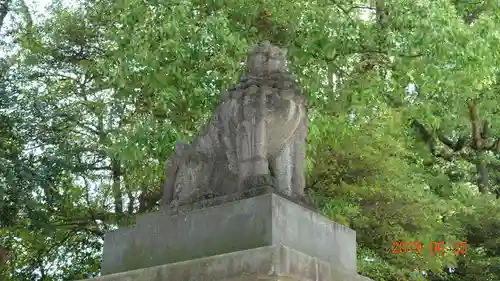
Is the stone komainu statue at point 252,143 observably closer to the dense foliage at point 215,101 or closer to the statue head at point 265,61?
the statue head at point 265,61

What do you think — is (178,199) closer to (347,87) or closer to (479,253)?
(347,87)

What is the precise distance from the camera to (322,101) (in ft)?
30.7

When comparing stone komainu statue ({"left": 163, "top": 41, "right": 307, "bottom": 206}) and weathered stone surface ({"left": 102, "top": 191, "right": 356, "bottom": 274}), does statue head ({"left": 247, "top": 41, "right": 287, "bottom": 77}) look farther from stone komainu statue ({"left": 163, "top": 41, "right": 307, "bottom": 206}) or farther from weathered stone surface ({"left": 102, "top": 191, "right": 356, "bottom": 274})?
weathered stone surface ({"left": 102, "top": 191, "right": 356, "bottom": 274})

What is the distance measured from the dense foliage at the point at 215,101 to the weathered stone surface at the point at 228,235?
326 cm

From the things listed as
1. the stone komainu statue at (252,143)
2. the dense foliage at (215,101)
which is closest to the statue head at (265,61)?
the stone komainu statue at (252,143)

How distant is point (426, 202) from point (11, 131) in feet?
23.8

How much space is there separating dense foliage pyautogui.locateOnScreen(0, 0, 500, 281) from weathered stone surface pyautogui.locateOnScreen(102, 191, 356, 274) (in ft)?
10.7

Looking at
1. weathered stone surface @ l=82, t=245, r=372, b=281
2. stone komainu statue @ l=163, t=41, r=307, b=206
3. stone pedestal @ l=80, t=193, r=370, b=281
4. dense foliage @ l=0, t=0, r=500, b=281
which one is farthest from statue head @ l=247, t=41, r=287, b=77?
dense foliage @ l=0, t=0, r=500, b=281

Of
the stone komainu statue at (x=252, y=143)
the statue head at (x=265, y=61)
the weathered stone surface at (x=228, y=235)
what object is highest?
the statue head at (x=265, y=61)

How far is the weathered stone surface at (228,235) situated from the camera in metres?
4.87

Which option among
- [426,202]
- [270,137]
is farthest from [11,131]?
[270,137]

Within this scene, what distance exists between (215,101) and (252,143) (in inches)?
138

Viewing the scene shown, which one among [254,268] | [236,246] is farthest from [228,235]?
[254,268]

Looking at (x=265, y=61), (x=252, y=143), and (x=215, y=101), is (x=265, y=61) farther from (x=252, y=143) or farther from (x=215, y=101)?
(x=215, y=101)
